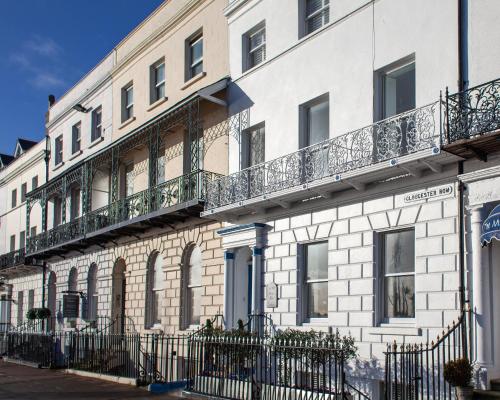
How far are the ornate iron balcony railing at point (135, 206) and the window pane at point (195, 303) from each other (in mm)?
2599

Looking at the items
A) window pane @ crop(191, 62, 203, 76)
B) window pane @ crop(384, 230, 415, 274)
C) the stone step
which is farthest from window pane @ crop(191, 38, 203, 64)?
the stone step

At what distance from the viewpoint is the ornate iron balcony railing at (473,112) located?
10.9 metres

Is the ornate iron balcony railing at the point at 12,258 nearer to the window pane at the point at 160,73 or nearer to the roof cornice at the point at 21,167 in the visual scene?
the roof cornice at the point at 21,167

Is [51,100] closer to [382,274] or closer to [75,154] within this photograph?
[75,154]

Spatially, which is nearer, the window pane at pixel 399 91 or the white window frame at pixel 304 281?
the window pane at pixel 399 91

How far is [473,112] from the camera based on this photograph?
437 inches

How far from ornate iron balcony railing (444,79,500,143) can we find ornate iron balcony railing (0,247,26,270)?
1061 inches

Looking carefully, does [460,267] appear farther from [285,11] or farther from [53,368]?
[53,368]

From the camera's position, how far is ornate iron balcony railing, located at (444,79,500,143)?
10.9 metres

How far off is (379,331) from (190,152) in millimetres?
8831

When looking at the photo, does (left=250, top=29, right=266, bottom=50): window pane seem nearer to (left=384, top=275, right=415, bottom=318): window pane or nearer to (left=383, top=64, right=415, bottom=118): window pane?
(left=383, top=64, right=415, bottom=118): window pane

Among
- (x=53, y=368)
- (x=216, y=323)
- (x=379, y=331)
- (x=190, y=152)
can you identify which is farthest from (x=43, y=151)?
(x=379, y=331)

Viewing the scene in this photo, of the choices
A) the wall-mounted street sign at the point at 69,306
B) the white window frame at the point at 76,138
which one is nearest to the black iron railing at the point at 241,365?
the wall-mounted street sign at the point at 69,306

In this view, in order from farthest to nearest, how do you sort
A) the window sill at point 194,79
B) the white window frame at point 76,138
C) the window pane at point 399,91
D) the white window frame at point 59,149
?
the white window frame at point 59,149, the white window frame at point 76,138, the window sill at point 194,79, the window pane at point 399,91
